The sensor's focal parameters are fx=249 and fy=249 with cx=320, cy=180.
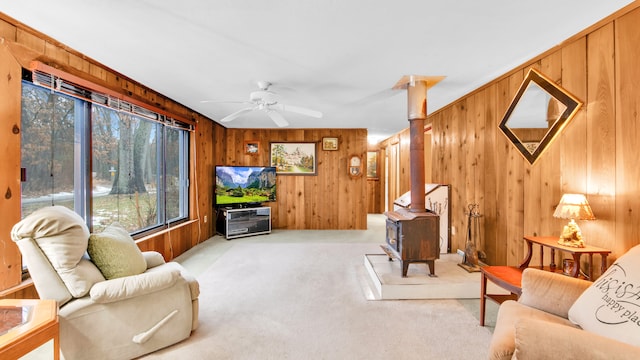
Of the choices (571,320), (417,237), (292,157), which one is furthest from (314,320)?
(292,157)

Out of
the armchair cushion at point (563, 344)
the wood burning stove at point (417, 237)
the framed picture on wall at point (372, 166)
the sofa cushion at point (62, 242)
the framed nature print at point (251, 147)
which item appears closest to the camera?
the armchair cushion at point (563, 344)

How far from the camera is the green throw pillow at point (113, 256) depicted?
5.53 feet

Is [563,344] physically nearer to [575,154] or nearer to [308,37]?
[575,154]

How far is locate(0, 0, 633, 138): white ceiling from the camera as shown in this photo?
5.07ft

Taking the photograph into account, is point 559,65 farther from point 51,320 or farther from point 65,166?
point 65,166

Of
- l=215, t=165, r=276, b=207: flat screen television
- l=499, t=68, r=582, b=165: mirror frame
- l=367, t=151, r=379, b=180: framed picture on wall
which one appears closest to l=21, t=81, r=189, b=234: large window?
l=215, t=165, r=276, b=207: flat screen television

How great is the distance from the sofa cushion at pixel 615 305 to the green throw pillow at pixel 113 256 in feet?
8.85

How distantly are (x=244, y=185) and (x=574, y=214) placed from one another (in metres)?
4.66

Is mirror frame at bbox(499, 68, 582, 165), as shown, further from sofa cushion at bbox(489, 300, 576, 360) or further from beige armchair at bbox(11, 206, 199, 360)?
beige armchair at bbox(11, 206, 199, 360)

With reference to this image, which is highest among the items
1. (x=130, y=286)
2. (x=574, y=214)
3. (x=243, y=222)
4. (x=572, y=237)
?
(x=574, y=214)

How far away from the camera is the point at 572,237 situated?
175cm

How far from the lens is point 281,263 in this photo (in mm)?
3381

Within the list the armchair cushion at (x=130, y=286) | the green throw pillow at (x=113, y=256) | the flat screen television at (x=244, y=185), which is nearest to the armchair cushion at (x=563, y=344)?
the armchair cushion at (x=130, y=286)

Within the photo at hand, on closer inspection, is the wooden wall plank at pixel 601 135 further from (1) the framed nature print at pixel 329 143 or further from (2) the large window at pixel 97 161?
(2) the large window at pixel 97 161
